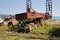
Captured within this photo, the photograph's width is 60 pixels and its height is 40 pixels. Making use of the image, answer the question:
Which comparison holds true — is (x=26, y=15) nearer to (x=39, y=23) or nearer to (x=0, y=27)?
(x=39, y=23)

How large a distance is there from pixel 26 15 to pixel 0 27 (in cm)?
291

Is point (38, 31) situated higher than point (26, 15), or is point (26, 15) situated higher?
point (26, 15)

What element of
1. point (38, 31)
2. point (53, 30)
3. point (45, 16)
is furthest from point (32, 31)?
Result: point (45, 16)

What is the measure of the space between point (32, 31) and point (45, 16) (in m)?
3.18

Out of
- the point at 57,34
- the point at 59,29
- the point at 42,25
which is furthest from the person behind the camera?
the point at 42,25

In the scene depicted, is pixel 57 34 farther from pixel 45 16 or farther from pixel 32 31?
pixel 45 16

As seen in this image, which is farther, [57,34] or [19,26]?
[19,26]

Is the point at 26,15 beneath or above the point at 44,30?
above

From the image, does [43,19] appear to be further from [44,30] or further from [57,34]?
[57,34]

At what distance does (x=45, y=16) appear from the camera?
19438 mm

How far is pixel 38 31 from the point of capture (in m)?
16.8

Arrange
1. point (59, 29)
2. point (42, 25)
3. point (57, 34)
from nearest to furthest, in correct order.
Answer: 1. point (57, 34)
2. point (59, 29)
3. point (42, 25)

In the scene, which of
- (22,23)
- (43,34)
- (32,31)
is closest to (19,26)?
(22,23)

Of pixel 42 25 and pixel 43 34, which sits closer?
pixel 43 34
